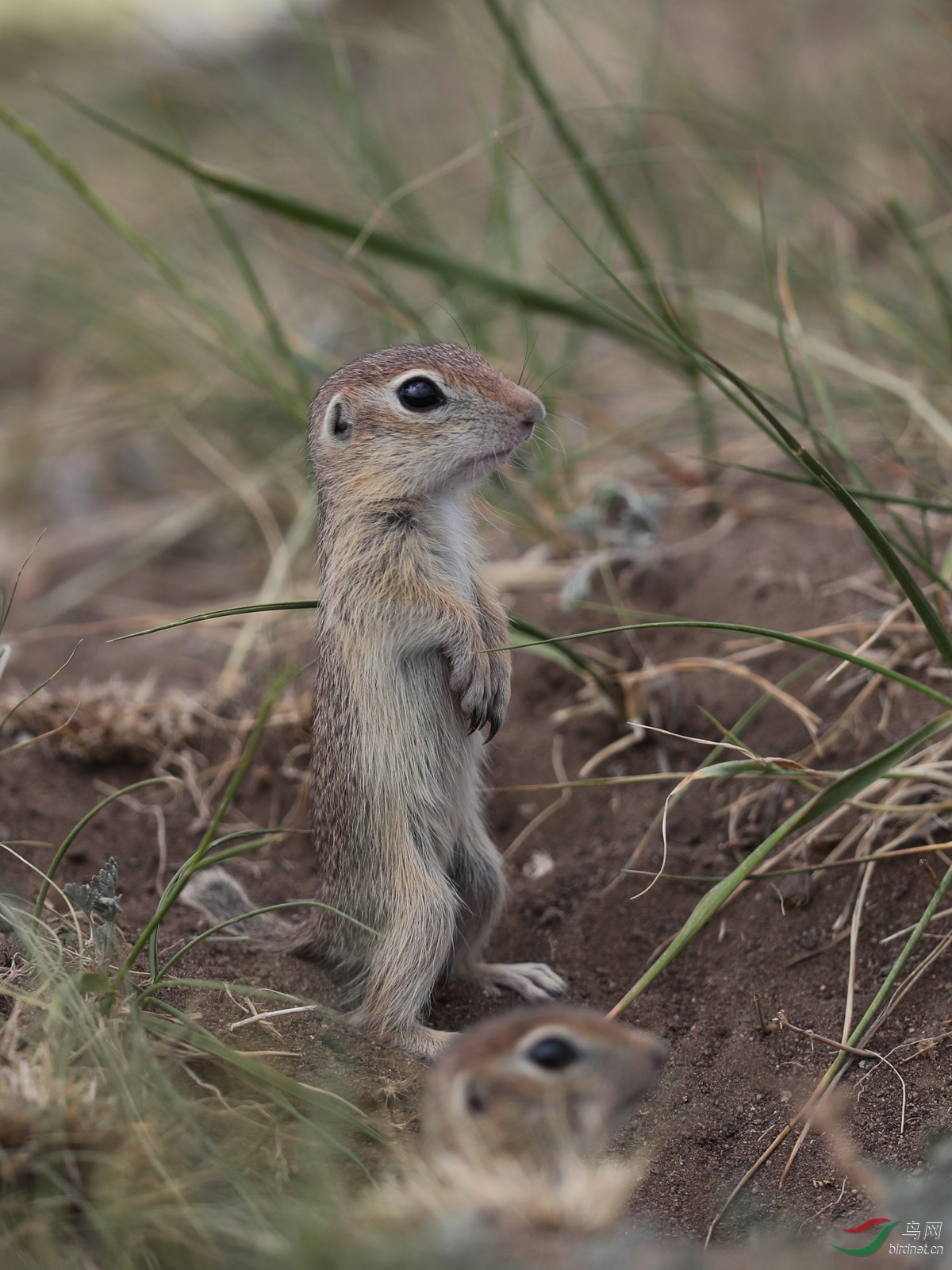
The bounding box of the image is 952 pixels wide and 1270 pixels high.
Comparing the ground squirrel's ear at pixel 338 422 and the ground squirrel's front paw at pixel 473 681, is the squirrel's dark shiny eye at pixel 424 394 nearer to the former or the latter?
the ground squirrel's ear at pixel 338 422

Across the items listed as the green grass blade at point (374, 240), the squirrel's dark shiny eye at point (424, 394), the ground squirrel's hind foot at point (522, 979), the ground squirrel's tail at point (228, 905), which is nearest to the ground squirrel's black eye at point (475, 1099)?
the ground squirrel's hind foot at point (522, 979)

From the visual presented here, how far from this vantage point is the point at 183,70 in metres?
7.30

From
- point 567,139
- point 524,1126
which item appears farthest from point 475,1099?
point 567,139

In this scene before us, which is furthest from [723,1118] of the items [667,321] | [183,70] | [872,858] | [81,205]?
[183,70]

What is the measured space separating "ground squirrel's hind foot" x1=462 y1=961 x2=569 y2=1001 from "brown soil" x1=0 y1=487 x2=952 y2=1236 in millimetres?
53

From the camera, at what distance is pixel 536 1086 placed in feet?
5.81

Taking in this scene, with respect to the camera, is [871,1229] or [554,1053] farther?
[871,1229]

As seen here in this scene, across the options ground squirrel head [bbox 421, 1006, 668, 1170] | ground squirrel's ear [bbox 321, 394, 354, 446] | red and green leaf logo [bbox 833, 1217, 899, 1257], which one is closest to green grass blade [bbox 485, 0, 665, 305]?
ground squirrel's ear [bbox 321, 394, 354, 446]

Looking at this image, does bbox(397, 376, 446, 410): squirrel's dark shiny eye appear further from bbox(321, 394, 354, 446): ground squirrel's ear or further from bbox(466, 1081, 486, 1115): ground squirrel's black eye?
bbox(466, 1081, 486, 1115): ground squirrel's black eye

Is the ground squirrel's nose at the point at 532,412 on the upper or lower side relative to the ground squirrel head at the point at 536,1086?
upper
